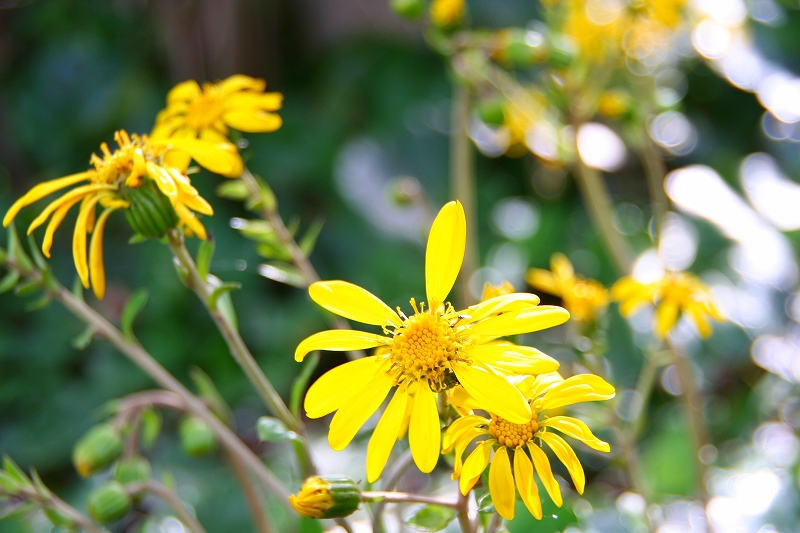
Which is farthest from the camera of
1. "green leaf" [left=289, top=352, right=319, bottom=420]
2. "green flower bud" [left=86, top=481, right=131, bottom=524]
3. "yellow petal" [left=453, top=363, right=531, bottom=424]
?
"green flower bud" [left=86, top=481, right=131, bottom=524]

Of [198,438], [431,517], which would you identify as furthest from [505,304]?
[198,438]

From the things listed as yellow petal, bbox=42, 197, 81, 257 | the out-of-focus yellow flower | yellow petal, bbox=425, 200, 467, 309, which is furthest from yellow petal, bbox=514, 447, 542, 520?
the out-of-focus yellow flower

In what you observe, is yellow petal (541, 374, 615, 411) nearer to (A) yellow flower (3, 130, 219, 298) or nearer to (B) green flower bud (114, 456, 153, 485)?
(A) yellow flower (3, 130, 219, 298)

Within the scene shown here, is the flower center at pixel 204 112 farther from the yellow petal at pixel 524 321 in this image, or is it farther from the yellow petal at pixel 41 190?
the yellow petal at pixel 524 321

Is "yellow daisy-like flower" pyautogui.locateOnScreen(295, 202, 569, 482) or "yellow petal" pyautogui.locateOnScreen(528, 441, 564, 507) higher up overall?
"yellow daisy-like flower" pyautogui.locateOnScreen(295, 202, 569, 482)

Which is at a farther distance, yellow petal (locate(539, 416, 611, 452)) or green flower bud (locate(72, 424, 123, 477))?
green flower bud (locate(72, 424, 123, 477))

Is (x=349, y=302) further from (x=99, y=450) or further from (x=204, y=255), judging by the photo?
(x=99, y=450)
